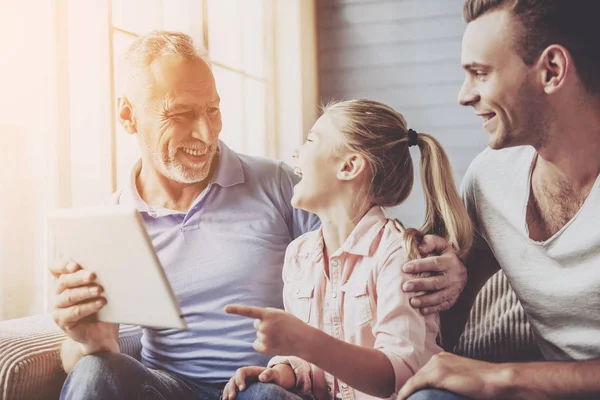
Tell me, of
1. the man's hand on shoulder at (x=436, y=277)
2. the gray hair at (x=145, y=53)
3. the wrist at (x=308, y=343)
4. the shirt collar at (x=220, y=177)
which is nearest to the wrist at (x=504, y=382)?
the man's hand on shoulder at (x=436, y=277)

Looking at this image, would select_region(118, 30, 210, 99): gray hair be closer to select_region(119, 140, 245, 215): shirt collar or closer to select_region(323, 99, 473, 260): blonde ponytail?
select_region(119, 140, 245, 215): shirt collar

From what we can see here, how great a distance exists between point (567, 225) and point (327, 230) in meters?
0.37

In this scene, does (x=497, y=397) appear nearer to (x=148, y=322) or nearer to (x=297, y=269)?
(x=297, y=269)

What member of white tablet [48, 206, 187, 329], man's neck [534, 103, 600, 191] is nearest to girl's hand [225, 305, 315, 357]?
Answer: white tablet [48, 206, 187, 329]

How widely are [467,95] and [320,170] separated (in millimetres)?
252

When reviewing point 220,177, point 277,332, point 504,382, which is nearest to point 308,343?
point 277,332

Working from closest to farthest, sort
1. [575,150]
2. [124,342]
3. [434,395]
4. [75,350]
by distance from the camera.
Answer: [434,395], [575,150], [75,350], [124,342]

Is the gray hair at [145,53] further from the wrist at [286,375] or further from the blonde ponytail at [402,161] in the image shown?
the wrist at [286,375]

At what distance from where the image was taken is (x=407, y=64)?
118cm

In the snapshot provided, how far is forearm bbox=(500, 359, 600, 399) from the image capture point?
100 cm

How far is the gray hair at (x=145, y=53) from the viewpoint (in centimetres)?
Result: 117

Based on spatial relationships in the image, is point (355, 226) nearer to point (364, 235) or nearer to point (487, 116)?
point (364, 235)

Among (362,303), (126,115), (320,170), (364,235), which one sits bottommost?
(362,303)

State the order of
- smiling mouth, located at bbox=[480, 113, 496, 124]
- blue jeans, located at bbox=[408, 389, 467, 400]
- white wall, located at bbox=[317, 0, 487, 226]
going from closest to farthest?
blue jeans, located at bbox=[408, 389, 467, 400] → smiling mouth, located at bbox=[480, 113, 496, 124] → white wall, located at bbox=[317, 0, 487, 226]
